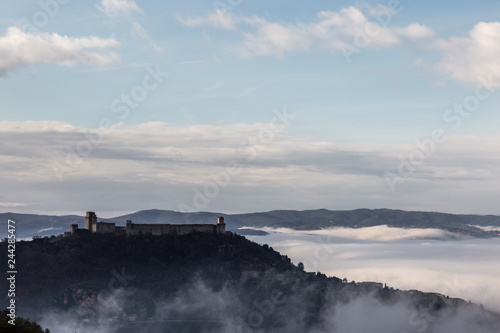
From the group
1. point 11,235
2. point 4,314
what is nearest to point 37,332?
point 4,314

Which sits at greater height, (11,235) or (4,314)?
(11,235)

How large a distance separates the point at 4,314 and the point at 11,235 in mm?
16288

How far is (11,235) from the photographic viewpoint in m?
160

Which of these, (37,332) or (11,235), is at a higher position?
(11,235)

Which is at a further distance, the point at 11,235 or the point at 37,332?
the point at 11,235

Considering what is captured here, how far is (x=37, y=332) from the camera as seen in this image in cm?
14588

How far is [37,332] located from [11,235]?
75.1ft

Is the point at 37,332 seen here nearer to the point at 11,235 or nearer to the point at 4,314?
the point at 4,314

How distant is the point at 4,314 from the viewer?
151125mm

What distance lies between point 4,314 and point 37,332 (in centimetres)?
932
